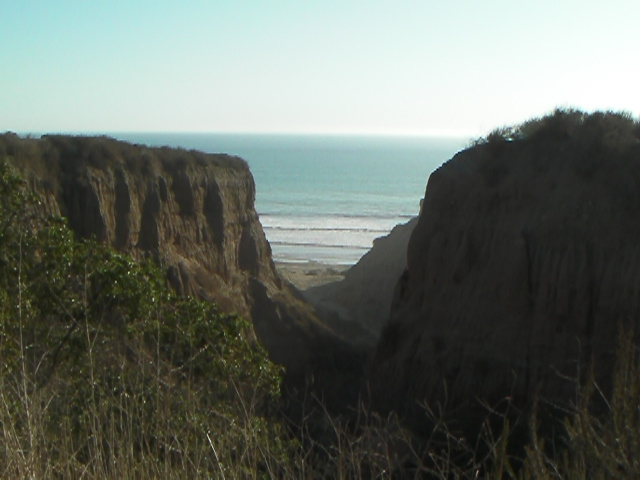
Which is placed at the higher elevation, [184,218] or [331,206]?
[184,218]

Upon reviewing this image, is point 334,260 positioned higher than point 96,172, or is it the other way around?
point 96,172

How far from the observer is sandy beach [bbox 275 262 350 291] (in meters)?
43.4

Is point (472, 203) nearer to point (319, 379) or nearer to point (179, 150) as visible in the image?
point (319, 379)

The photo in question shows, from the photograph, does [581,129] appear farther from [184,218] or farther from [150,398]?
[150,398]

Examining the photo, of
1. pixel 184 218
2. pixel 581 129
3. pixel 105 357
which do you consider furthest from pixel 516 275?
pixel 105 357

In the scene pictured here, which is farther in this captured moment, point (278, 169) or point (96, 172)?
point (278, 169)

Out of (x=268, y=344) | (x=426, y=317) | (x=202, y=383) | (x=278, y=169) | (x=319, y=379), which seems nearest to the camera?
(x=202, y=383)

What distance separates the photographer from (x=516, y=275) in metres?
20.0

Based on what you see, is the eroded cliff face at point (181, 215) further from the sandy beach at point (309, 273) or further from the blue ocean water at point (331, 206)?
the sandy beach at point (309, 273)

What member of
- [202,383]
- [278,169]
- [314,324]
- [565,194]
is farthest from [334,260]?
[278,169]

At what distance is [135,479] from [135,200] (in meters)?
19.9

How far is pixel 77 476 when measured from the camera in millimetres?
5105

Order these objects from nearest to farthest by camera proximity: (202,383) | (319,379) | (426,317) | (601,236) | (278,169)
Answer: (202,383)
(601,236)
(426,317)
(319,379)
(278,169)

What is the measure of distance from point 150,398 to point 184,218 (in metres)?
19.7
